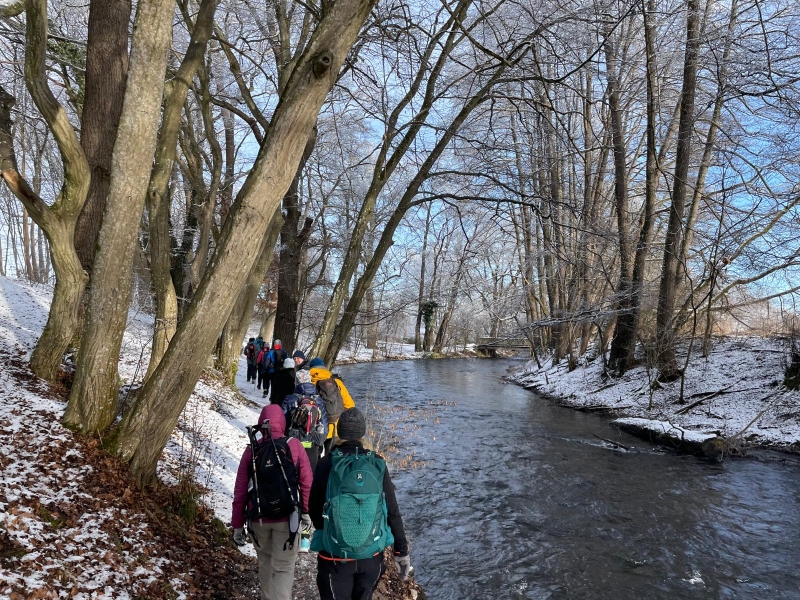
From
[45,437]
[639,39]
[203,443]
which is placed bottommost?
[203,443]

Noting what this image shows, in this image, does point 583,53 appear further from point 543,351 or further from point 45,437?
point 543,351

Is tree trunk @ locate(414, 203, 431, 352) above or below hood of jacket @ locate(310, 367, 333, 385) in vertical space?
above

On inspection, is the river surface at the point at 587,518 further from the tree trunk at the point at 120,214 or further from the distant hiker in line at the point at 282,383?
the tree trunk at the point at 120,214

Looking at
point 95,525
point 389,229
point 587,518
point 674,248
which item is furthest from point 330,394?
point 674,248

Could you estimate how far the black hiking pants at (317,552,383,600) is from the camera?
114 inches

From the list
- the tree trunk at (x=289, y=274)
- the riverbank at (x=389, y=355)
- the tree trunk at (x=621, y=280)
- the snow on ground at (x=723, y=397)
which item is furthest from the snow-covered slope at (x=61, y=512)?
the riverbank at (x=389, y=355)

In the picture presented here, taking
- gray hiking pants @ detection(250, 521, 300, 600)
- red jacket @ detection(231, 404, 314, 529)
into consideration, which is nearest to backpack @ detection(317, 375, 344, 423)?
red jacket @ detection(231, 404, 314, 529)

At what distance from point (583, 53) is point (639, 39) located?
6.23 metres

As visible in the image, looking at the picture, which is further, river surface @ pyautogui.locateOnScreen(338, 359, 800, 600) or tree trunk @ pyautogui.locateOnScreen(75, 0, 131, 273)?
tree trunk @ pyautogui.locateOnScreen(75, 0, 131, 273)

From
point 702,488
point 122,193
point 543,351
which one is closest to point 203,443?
point 122,193

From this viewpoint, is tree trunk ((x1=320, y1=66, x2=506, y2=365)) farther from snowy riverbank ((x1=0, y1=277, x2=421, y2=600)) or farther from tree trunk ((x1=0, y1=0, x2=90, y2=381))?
tree trunk ((x1=0, y1=0, x2=90, y2=381))

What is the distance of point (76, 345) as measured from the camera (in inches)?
293

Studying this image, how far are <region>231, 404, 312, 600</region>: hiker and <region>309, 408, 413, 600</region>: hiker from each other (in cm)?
34

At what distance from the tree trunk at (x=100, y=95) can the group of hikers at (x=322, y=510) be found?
4.61m
